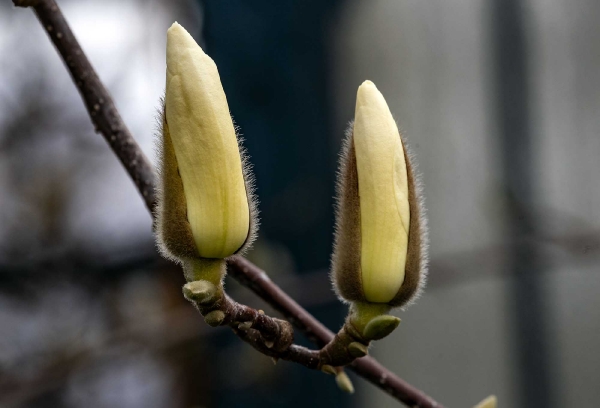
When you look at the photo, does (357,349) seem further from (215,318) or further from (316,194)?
(316,194)

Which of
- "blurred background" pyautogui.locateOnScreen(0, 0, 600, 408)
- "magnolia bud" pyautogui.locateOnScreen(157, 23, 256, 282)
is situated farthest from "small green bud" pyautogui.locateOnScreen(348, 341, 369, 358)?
"blurred background" pyautogui.locateOnScreen(0, 0, 600, 408)

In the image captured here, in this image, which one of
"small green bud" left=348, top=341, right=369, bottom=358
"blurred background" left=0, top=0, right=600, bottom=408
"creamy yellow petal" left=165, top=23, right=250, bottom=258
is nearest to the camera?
"creamy yellow petal" left=165, top=23, right=250, bottom=258

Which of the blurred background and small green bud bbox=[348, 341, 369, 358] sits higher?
small green bud bbox=[348, 341, 369, 358]

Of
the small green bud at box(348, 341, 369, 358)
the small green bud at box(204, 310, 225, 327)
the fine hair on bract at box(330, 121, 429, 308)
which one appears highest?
the fine hair on bract at box(330, 121, 429, 308)

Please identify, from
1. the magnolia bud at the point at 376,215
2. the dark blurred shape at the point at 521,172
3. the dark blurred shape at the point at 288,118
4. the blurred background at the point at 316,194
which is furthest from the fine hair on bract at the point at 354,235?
the dark blurred shape at the point at 288,118

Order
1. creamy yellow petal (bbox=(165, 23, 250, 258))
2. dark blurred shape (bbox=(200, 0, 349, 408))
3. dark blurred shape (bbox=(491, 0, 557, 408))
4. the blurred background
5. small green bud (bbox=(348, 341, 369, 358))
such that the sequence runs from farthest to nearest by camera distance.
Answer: dark blurred shape (bbox=(200, 0, 349, 408))
dark blurred shape (bbox=(491, 0, 557, 408))
the blurred background
small green bud (bbox=(348, 341, 369, 358))
creamy yellow petal (bbox=(165, 23, 250, 258))

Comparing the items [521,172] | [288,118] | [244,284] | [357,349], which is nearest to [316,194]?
[288,118]

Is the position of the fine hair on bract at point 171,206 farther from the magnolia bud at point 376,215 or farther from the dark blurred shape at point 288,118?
the dark blurred shape at point 288,118

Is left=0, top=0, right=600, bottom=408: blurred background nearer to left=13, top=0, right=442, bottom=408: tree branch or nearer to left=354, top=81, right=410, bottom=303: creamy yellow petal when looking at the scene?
left=13, top=0, right=442, bottom=408: tree branch
